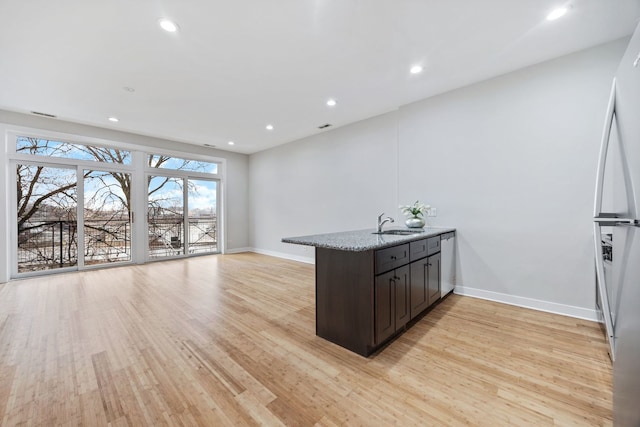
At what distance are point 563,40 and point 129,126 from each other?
6601 millimetres

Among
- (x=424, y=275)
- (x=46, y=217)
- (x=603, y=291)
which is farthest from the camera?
(x=46, y=217)

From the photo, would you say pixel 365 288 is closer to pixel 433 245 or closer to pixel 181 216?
pixel 433 245

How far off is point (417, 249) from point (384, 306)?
31.1 inches

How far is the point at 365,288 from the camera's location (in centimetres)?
203

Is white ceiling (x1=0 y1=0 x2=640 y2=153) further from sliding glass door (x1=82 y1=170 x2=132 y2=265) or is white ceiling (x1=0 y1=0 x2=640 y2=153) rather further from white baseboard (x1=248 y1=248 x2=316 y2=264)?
white baseboard (x1=248 y1=248 x2=316 y2=264)

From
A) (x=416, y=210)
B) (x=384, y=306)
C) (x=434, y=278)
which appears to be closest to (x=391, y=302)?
(x=384, y=306)

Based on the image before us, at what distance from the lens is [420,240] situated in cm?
269

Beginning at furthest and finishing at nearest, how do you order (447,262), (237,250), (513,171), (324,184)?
(237,250)
(324,184)
(447,262)
(513,171)

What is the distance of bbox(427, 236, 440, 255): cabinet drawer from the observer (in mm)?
2885

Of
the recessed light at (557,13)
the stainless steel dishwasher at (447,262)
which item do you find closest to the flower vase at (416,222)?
the stainless steel dishwasher at (447,262)

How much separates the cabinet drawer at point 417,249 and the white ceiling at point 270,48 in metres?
2.01

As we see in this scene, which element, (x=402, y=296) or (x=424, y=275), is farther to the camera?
(x=424, y=275)

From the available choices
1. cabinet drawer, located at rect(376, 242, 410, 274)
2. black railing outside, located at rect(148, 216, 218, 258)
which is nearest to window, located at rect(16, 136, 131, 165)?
black railing outside, located at rect(148, 216, 218, 258)

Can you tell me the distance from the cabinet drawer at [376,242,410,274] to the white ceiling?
2.02 meters
